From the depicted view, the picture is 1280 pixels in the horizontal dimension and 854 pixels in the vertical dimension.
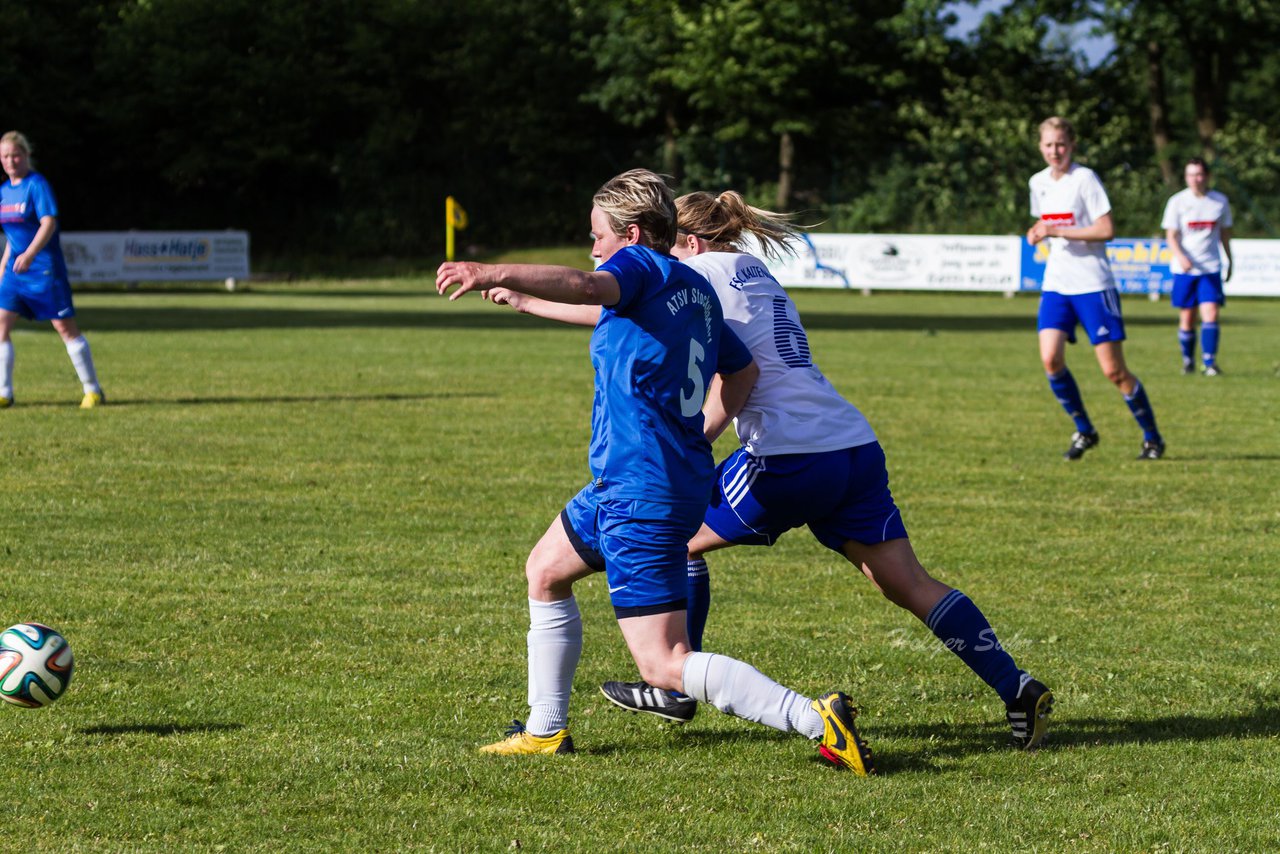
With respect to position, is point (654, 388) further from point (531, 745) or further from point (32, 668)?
point (32, 668)

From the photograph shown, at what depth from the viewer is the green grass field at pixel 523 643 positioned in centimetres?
411

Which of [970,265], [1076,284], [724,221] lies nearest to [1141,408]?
[1076,284]

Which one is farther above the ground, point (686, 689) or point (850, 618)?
point (686, 689)

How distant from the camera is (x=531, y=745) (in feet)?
15.2

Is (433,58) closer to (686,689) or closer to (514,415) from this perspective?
(514,415)

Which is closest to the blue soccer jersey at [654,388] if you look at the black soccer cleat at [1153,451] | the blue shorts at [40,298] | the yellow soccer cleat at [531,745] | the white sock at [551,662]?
the white sock at [551,662]

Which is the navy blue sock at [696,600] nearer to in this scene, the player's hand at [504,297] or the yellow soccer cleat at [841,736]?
the yellow soccer cleat at [841,736]

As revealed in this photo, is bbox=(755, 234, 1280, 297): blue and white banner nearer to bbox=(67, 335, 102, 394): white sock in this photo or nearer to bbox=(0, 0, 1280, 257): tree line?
bbox=(0, 0, 1280, 257): tree line

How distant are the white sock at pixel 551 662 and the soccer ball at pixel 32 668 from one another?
1.46 metres

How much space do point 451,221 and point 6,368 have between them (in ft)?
115

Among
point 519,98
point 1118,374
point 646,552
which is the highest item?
point 519,98

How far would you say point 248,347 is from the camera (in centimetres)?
2005

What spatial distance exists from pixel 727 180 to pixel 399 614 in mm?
43243

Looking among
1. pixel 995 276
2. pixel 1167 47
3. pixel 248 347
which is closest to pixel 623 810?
pixel 248 347
